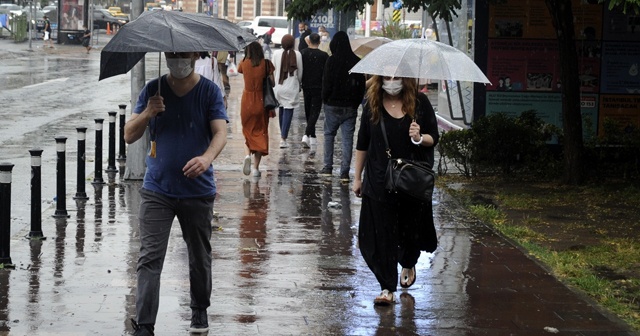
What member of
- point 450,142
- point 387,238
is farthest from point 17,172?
point 387,238

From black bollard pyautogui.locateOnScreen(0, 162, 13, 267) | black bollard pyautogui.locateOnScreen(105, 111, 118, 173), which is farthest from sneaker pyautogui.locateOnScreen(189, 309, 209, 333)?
black bollard pyautogui.locateOnScreen(105, 111, 118, 173)

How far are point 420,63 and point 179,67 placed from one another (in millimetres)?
1979

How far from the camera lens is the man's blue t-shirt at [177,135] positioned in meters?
6.40

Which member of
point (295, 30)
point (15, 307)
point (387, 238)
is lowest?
point (15, 307)

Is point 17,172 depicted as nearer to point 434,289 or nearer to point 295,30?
point 434,289

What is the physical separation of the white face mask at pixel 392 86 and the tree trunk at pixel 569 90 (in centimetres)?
576

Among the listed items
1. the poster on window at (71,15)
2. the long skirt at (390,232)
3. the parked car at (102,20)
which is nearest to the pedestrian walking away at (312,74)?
the long skirt at (390,232)

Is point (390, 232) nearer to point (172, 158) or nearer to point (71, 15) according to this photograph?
point (172, 158)

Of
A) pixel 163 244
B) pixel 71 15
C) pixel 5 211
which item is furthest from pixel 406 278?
pixel 71 15

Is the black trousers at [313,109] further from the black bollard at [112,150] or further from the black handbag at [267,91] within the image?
the black bollard at [112,150]

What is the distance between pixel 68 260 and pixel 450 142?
6.53 m

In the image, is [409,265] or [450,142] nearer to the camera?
[409,265]

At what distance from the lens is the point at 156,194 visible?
6.42 m

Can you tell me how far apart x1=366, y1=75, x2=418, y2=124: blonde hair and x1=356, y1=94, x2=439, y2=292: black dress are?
0.05 meters
